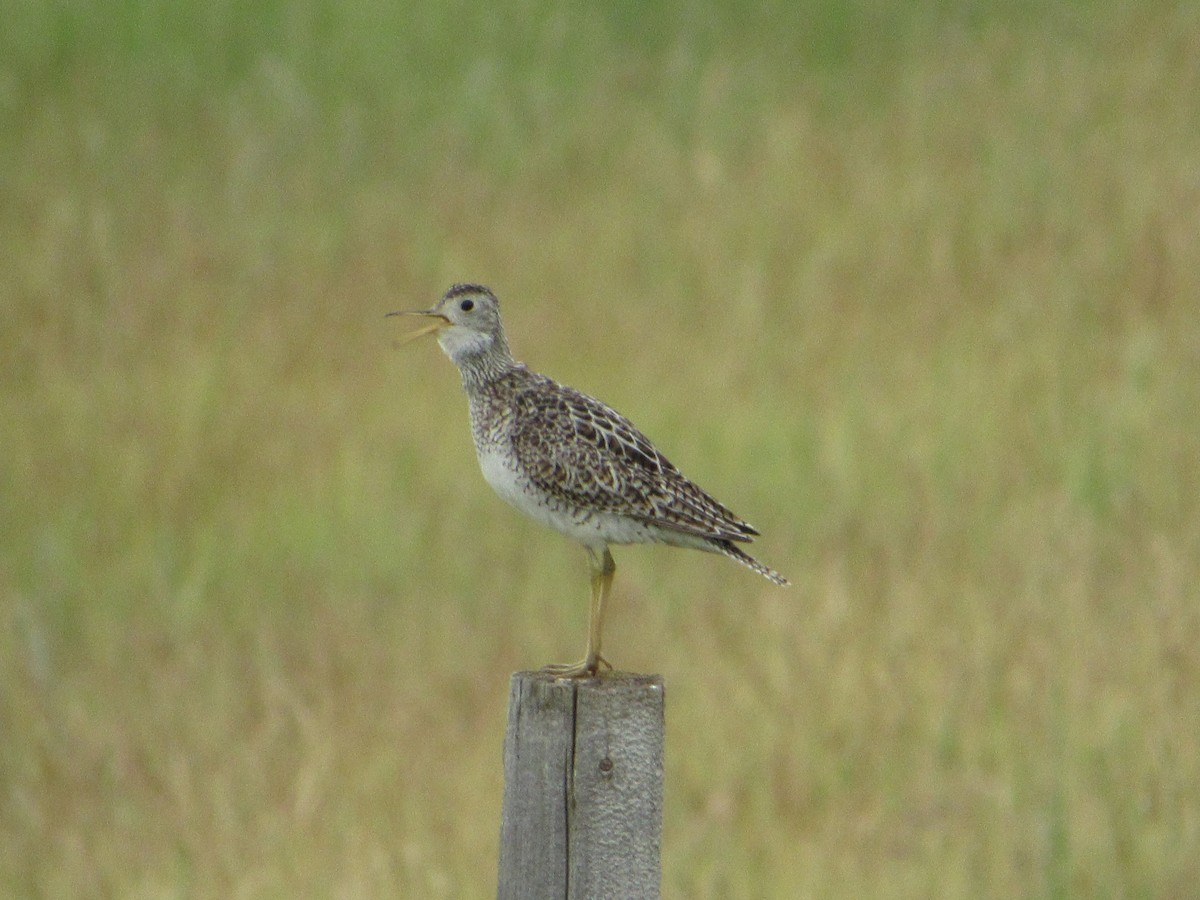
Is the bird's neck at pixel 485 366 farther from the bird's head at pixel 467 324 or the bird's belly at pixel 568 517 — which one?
the bird's belly at pixel 568 517

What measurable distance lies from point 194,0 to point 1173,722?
14025mm

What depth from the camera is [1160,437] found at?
10.7m

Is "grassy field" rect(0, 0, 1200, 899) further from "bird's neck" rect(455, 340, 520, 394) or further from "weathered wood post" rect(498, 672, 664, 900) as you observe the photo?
"weathered wood post" rect(498, 672, 664, 900)

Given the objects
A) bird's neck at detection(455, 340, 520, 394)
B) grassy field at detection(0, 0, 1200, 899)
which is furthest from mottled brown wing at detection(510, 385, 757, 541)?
grassy field at detection(0, 0, 1200, 899)

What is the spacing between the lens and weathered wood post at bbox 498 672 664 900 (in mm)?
3828

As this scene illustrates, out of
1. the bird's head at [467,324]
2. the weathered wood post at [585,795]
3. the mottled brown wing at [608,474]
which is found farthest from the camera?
the bird's head at [467,324]

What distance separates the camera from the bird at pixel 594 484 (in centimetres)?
493

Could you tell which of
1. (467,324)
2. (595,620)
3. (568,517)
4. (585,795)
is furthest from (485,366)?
(585,795)

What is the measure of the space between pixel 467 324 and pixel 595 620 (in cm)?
112

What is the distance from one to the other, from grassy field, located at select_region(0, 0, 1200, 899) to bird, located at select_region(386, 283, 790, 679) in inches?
87.3

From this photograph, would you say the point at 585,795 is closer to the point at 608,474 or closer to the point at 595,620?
the point at 595,620

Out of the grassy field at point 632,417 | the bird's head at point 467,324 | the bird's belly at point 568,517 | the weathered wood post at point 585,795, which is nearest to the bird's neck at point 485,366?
the bird's head at point 467,324

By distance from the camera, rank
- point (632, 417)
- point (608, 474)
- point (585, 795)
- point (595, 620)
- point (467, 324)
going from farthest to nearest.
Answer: point (632, 417), point (467, 324), point (608, 474), point (595, 620), point (585, 795)

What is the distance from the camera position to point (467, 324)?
5.44 metres
